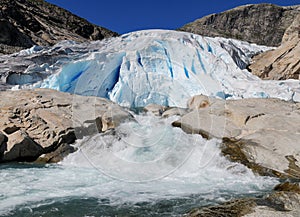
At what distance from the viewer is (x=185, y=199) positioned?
6629mm

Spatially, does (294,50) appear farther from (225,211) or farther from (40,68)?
(225,211)

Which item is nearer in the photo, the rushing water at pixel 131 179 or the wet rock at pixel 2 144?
the rushing water at pixel 131 179

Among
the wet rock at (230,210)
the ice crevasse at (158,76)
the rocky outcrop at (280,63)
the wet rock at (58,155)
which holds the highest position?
the rocky outcrop at (280,63)

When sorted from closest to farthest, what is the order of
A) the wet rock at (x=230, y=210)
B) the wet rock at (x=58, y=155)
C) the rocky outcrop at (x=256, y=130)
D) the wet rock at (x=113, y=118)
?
the wet rock at (x=230, y=210)
the rocky outcrop at (x=256, y=130)
the wet rock at (x=58, y=155)
the wet rock at (x=113, y=118)

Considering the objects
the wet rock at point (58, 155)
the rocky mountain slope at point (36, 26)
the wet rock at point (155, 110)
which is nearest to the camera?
the wet rock at point (58, 155)

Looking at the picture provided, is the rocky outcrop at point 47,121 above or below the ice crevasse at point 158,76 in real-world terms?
below

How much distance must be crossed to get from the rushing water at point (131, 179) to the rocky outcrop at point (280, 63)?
1537 cm

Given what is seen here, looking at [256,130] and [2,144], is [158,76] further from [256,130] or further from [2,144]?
[2,144]

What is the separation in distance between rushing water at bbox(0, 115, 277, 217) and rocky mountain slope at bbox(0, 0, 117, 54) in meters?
27.1

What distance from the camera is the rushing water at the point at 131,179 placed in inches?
244

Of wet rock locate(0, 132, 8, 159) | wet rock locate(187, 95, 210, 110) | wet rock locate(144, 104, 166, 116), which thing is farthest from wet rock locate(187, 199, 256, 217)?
wet rock locate(144, 104, 166, 116)

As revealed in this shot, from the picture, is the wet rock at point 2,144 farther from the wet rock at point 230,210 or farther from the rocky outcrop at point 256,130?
the wet rock at point 230,210

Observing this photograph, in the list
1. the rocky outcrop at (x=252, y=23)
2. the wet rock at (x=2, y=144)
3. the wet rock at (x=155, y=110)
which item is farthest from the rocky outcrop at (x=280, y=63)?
the rocky outcrop at (x=252, y=23)

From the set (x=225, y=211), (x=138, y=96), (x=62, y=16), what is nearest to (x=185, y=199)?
(x=225, y=211)
